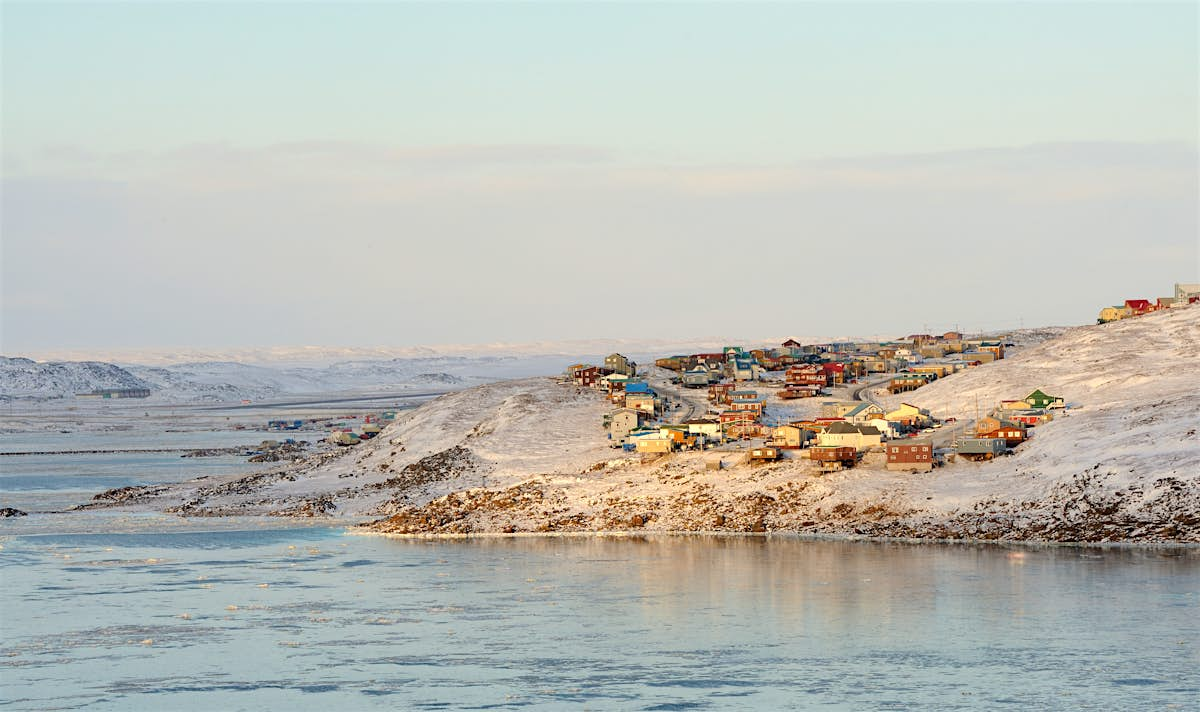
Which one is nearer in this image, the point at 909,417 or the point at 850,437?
the point at 850,437

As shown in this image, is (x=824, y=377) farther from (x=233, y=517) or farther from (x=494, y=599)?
(x=494, y=599)

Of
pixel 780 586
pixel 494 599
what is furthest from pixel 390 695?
pixel 780 586

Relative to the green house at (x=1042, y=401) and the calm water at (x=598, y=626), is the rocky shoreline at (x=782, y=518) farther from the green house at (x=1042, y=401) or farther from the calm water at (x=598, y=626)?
the green house at (x=1042, y=401)

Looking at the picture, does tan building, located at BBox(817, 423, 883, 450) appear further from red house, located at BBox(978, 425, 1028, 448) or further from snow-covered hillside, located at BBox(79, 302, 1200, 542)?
red house, located at BBox(978, 425, 1028, 448)

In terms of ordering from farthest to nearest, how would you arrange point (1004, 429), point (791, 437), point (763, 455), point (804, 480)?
point (791, 437) < point (763, 455) < point (1004, 429) < point (804, 480)

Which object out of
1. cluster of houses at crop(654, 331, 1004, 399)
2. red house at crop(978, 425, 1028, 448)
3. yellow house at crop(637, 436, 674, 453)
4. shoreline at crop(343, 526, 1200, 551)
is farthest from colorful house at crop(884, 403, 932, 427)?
shoreline at crop(343, 526, 1200, 551)

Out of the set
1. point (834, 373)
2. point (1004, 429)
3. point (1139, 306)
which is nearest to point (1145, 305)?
point (1139, 306)

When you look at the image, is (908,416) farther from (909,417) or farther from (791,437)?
(791,437)
